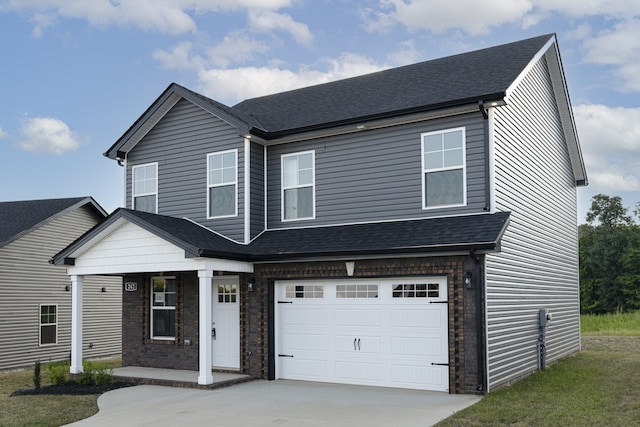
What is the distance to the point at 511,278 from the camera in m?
13.4

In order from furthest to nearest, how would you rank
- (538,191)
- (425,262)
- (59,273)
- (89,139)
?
(89,139), (59,273), (538,191), (425,262)

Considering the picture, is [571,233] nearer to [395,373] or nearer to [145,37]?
[395,373]

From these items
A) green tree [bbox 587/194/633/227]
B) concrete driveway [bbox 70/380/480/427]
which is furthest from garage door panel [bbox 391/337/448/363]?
green tree [bbox 587/194/633/227]

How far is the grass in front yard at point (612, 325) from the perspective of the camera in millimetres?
26439

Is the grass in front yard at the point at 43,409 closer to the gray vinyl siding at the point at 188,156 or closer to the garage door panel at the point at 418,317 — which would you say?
the gray vinyl siding at the point at 188,156

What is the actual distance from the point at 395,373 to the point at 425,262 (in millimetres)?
2304

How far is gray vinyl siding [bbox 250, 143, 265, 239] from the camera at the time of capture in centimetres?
1502

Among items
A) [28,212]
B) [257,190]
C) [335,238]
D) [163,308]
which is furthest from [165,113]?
[28,212]

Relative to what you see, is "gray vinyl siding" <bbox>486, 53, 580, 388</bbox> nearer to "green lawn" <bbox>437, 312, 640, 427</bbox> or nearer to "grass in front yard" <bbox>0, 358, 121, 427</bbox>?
"green lawn" <bbox>437, 312, 640, 427</bbox>

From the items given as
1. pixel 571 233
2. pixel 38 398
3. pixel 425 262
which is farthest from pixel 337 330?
pixel 571 233

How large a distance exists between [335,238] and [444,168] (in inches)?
104

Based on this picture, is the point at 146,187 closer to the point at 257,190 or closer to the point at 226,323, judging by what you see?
the point at 257,190

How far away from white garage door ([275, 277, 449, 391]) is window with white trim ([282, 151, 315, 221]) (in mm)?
1754

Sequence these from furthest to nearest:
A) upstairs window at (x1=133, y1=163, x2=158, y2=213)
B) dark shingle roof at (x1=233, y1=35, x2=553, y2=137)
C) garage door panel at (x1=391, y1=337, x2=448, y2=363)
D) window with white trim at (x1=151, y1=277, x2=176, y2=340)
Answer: upstairs window at (x1=133, y1=163, x2=158, y2=213)
window with white trim at (x1=151, y1=277, x2=176, y2=340)
dark shingle roof at (x1=233, y1=35, x2=553, y2=137)
garage door panel at (x1=391, y1=337, x2=448, y2=363)
